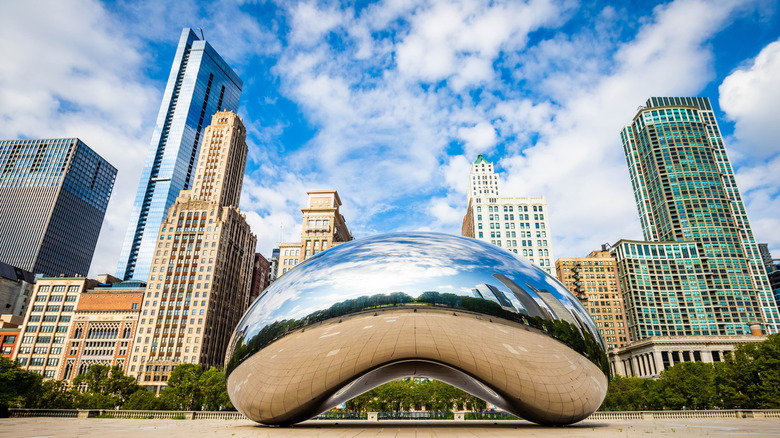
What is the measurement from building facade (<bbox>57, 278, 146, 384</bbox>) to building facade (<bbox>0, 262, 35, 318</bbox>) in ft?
103

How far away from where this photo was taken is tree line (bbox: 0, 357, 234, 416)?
36750 mm

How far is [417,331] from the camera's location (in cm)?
783

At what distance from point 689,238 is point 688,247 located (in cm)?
879

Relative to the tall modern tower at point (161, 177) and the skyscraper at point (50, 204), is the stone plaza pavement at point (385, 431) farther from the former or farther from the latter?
the skyscraper at point (50, 204)

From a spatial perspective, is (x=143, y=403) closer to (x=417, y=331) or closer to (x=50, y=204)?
(x=417, y=331)

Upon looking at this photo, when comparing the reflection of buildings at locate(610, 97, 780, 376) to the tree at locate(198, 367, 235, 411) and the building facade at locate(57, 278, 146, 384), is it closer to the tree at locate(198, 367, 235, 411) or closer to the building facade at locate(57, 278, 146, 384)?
the tree at locate(198, 367, 235, 411)

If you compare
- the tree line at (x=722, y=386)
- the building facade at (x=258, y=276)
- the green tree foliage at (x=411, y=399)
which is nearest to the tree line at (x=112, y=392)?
the green tree foliage at (x=411, y=399)

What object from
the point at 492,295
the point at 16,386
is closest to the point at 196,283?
the point at 16,386

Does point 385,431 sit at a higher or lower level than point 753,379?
lower

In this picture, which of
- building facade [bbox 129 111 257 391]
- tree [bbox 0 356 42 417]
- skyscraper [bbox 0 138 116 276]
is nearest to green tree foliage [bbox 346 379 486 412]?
tree [bbox 0 356 42 417]

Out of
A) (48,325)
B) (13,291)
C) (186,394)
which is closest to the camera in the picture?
(186,394)

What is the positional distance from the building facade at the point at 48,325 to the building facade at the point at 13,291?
18594mm

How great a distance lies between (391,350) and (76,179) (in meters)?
221

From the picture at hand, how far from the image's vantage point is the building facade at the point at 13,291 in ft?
391
